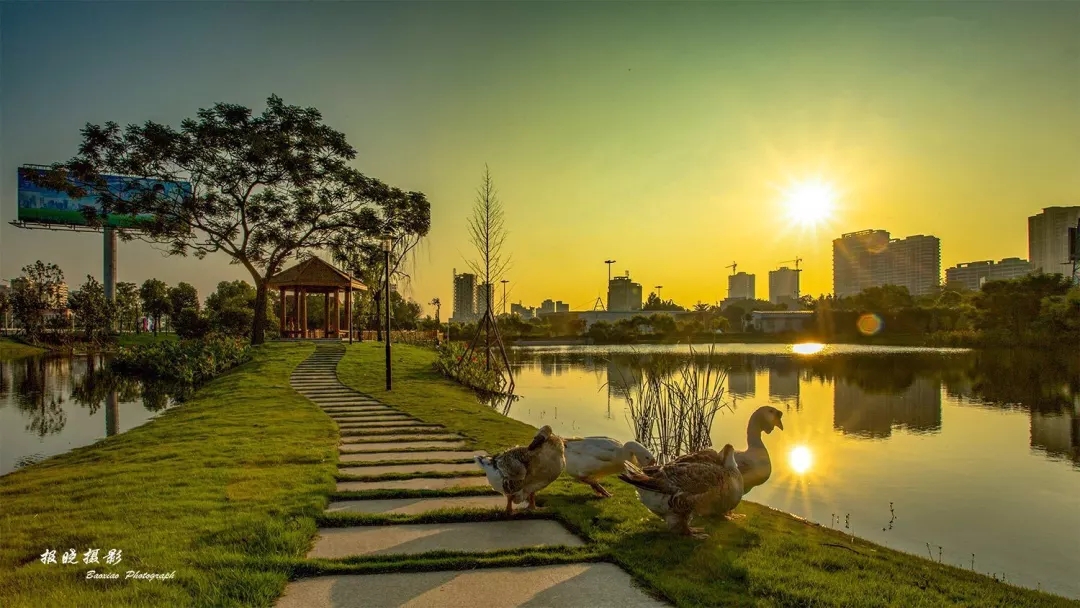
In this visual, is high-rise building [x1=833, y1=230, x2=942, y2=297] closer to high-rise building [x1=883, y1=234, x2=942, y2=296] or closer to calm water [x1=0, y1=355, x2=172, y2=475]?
high-rise building [x1=883, y1=234, x2=942, y2=296]

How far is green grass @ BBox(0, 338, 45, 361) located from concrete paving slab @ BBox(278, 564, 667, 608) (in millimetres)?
41658

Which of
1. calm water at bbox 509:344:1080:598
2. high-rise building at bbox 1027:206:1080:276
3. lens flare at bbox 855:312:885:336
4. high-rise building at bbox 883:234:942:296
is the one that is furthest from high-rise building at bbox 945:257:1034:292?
calm water at bbox 509:344:1080:598

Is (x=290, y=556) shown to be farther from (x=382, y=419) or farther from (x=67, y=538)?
(x=382, y=419)

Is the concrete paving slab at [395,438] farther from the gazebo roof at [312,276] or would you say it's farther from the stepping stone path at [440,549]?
the gazebo roof at [312,276]

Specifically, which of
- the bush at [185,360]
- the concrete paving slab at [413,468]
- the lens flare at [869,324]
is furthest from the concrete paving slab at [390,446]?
the lens flare at [869,324]

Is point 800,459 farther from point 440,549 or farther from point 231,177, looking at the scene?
point 231,177

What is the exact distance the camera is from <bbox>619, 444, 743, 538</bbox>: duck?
4.25 m

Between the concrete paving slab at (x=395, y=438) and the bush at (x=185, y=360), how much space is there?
13.1 metres

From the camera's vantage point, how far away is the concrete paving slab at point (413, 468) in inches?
244

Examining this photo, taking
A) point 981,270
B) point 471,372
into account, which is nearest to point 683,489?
point 471,372

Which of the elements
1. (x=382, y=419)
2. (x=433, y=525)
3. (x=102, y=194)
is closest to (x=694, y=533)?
(x=433, y=525)

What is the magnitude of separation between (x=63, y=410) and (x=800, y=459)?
16.9m

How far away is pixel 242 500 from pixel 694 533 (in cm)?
380

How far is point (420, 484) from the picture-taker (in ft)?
18.6
